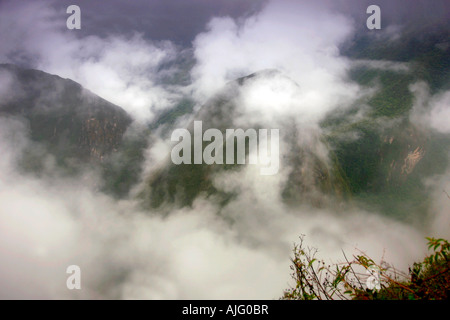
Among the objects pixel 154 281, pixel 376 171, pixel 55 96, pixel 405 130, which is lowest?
pixel 154 281

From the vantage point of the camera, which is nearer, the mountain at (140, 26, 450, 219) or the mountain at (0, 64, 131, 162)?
the mountain at (140, 26, 450, 219)

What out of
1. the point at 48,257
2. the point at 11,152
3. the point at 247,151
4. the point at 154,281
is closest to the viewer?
the point at 247,151

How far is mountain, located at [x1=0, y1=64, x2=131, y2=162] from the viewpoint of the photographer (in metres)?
168

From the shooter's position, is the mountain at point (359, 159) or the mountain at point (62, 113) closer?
the mountain at point (359, 159)

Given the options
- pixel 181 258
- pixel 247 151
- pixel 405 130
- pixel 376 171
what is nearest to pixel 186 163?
pixel 247 151

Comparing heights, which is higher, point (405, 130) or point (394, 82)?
point (394, 82)

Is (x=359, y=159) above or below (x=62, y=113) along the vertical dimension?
below

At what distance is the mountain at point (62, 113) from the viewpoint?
552 feet

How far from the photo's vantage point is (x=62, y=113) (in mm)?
170250

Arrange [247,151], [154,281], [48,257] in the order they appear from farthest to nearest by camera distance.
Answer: [48,257] → [154,281] → [247,151]

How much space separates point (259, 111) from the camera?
5792 inches

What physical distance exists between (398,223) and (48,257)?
24762cm

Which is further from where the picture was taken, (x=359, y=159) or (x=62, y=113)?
(x=62, y=113)
